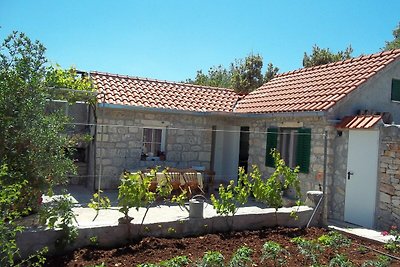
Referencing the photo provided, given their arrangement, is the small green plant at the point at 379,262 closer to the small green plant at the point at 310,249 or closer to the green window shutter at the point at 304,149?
the small green plant at the point at 310,249

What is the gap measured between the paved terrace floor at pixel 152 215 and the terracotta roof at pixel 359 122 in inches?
87.5

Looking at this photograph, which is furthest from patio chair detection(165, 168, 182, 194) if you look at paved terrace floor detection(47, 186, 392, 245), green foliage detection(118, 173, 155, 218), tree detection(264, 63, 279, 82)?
tree detection(264, 63, 279, 82)

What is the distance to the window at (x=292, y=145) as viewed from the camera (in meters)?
9.73

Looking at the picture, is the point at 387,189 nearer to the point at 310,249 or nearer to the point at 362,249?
the point at 362,249

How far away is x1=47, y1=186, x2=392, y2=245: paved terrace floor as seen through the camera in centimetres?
640

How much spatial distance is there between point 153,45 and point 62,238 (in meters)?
11.4

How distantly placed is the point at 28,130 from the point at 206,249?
3294 millimetres

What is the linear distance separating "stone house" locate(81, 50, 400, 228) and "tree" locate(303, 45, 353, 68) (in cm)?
1107

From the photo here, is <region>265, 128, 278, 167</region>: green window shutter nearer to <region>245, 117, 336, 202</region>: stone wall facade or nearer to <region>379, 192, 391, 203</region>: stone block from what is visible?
<region>245, 117, 336, 202</region>: stone wall facade

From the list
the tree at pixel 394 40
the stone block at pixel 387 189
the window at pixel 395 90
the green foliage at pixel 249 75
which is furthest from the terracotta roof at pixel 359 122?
the tree at pixel 394 40

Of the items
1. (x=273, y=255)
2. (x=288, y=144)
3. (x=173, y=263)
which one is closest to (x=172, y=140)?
(x=288, y=144)

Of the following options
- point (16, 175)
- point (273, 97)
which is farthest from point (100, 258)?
point (273, 97)

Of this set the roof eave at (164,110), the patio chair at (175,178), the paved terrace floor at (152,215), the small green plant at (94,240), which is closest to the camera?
the small green plant at (94,240)

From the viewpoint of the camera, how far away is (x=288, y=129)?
10680mm
